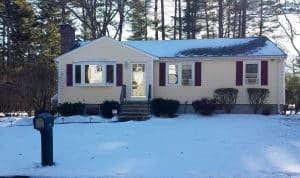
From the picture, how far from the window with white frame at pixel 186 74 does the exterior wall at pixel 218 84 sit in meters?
0.28

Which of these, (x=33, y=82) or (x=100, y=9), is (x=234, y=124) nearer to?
(x=33, y=82)

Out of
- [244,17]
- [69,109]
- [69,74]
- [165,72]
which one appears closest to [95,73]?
[69,74]

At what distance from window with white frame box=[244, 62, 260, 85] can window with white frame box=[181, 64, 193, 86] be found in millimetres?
2971

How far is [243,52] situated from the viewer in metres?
25.4

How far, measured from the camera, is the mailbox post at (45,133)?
1048cm

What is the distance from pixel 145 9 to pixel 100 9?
4.31 meters

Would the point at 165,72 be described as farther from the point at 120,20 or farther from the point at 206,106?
the point at 120,20

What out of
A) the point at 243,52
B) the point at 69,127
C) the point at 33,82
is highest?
the point at 243,52

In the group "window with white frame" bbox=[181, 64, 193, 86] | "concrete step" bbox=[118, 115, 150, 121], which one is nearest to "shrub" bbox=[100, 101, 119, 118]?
"concrete step" bbox=[118, 115, 150, 121]

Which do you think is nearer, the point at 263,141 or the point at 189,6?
the point at 263,141

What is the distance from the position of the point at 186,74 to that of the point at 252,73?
3.56 m

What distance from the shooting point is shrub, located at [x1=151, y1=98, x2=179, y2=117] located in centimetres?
2400

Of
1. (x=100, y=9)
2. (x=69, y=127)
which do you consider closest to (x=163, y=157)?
(x=69, y=127)

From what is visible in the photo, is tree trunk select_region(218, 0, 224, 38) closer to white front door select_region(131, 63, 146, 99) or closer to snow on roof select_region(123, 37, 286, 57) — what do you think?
snow on roof select_region(123, 37, 286, 57)
